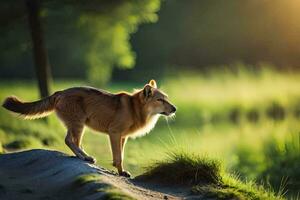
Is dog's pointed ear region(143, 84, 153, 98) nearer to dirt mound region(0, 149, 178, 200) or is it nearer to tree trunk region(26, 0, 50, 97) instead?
dirt mound region(0, 149, 178, 200)

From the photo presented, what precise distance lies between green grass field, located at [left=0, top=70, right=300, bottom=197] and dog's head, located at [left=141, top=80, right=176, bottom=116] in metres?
0.39

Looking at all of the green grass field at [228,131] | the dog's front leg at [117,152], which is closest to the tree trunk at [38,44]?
the green grass field at [228,131]

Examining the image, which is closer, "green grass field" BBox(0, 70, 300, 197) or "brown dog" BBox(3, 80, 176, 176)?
"brown dog" BBox(3, 80, 176, 176)

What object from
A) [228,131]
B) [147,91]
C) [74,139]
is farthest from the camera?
[228,131]

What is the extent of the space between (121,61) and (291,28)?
1870 cm

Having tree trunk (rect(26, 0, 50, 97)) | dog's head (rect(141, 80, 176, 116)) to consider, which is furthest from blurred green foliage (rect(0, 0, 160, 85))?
dog's head (rect(141, 80, 176, 116))

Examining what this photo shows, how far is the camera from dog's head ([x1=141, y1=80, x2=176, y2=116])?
12.0m

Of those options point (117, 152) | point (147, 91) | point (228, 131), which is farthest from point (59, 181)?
point (228, 131)

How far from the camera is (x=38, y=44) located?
1969cm

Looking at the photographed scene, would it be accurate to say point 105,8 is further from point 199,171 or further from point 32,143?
point 199,171

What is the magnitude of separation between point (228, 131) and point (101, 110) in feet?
26.0

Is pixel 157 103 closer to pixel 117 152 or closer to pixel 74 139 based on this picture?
pixel 117 152

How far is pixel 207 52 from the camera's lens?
162 feet

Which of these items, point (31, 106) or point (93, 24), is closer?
point (31, 106)
